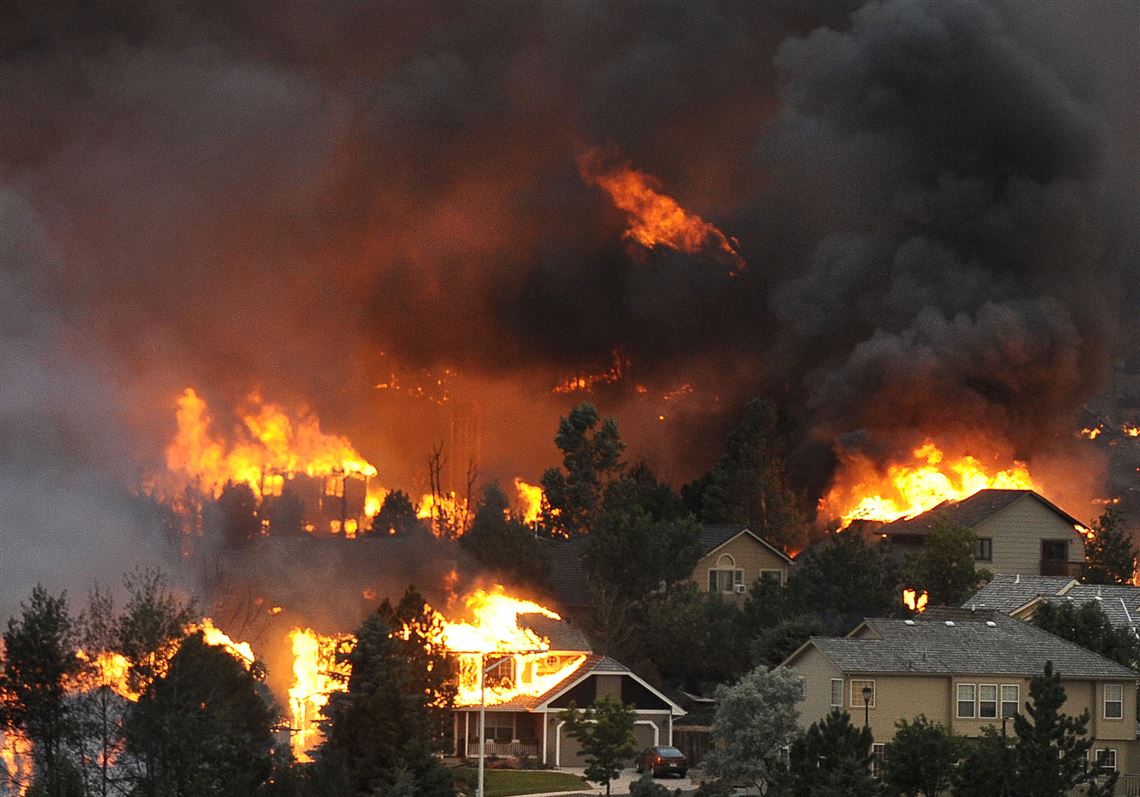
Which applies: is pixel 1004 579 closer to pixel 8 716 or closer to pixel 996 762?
pixel 996 762

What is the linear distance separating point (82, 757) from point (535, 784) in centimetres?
1769

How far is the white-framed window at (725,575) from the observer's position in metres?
95.8

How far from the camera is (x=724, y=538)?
96.1 meters

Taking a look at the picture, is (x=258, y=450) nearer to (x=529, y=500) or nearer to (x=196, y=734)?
(x=529, y=500)

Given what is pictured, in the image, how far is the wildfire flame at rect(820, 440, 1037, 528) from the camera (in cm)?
10356

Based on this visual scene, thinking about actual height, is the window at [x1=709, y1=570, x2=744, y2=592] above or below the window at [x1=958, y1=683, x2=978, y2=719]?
above

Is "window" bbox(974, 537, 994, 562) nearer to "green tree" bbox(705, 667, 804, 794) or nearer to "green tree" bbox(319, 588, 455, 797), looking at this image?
"green tree" bbox(705, 667, 804, 794)

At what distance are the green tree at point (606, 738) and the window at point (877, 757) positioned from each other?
26.3 feet

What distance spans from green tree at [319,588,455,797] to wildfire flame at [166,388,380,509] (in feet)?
109

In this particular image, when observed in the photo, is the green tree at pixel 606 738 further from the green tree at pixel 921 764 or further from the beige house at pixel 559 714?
the green tree at pixel 921 764

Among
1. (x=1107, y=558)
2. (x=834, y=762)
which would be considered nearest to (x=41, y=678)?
(x=834, y=762)

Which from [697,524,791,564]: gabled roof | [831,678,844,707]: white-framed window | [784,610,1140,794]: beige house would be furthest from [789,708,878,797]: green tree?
[697,524,791,564]: gabled roof

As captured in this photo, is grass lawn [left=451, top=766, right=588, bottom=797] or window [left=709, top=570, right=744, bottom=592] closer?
grass lawn [left=451, top=766, right=588, bottom=797]

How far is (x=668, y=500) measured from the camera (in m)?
102
